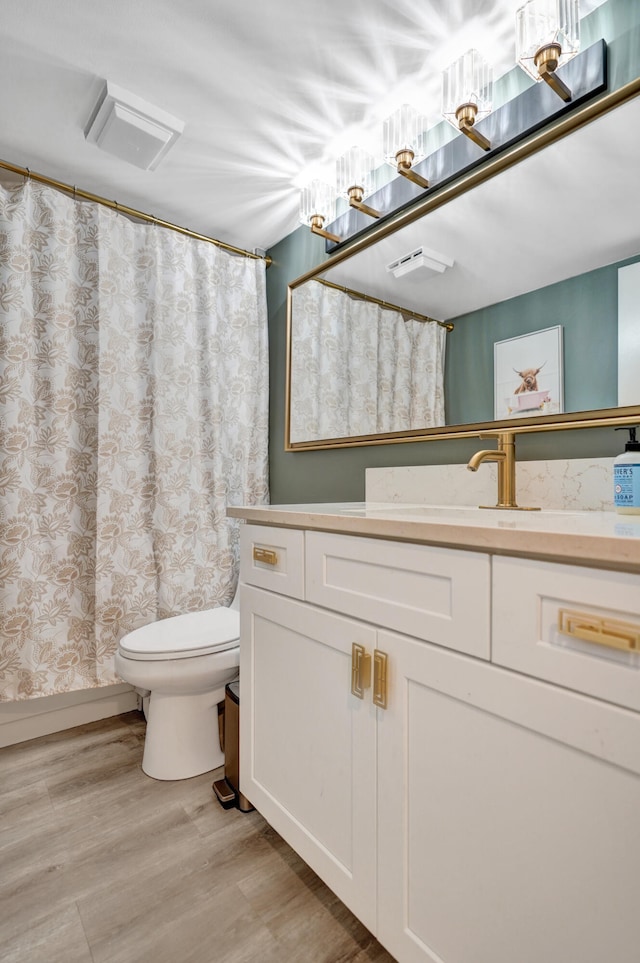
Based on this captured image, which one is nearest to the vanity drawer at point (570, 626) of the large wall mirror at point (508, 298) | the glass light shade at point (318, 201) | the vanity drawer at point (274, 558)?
the vanity drawer at point (274, 558)

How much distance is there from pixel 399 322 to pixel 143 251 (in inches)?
46.1

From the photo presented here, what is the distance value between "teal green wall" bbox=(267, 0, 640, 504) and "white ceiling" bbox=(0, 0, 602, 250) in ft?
0.49

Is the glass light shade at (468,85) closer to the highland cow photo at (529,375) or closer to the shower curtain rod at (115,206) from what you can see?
the highland cow photo at (529,375)

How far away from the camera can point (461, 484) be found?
54.0 inches

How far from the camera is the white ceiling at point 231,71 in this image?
1179 millimetres

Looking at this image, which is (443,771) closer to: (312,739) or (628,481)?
(312,739)

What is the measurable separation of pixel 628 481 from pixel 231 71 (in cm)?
151

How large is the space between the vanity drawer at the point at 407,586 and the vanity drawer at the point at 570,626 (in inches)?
1.5

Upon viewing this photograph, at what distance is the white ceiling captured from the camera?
1179 mm

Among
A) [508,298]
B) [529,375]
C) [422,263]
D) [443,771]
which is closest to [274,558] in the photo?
[443,771]

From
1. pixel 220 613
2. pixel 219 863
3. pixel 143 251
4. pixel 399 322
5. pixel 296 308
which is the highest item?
pixel 143 251

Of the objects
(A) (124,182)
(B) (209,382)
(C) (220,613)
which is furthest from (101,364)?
(C) (220,613)

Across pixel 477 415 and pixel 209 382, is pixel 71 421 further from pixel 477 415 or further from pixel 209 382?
pixel 477 415

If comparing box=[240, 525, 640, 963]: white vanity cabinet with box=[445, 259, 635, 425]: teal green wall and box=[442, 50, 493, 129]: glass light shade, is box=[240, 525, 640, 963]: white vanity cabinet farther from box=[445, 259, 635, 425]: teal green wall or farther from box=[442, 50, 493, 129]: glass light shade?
box=[442, 50, 493, 129]: glass light shade
